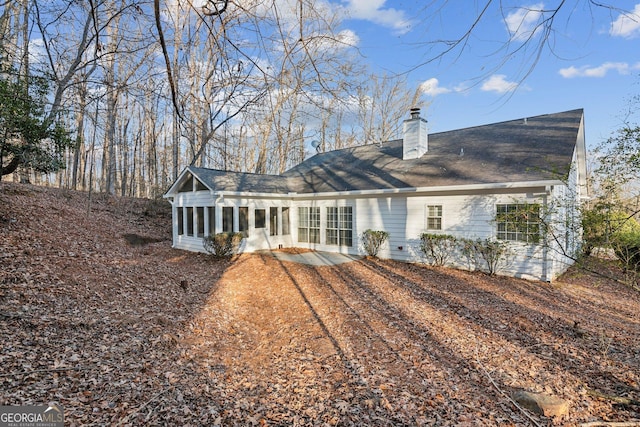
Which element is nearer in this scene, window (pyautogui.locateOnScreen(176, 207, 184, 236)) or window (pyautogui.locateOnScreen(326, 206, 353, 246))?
window (pyautogui.locateOnScreen(326, 206, 353, 246))

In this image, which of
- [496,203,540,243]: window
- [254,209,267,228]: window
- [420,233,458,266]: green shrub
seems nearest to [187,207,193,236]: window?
[254,209,267,228]: window

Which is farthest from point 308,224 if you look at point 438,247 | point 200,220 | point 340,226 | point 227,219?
point 438,247

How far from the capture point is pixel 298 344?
4.78 meters

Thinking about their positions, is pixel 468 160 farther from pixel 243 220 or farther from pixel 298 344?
pixel 298 344

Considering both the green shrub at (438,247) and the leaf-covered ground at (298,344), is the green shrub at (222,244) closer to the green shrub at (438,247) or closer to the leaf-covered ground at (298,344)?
the leaf-covered ground at (298,344)

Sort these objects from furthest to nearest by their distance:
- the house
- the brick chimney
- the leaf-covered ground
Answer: the brick chimney
the house
the leaf-covered ground

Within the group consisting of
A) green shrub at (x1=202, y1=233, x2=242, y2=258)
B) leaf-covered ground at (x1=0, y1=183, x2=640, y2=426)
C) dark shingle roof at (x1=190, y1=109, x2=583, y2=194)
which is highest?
dark shingle roof at (x1=190, y1=109, x2=583, y2=194)

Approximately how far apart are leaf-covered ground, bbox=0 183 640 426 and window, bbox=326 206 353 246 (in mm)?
3569

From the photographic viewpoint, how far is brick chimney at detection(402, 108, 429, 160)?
11805 millimetres

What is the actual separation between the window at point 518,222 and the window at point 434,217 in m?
1.61

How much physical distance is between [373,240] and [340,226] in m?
1.59

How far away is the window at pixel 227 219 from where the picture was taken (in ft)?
36.9

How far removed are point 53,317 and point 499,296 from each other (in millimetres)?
8206

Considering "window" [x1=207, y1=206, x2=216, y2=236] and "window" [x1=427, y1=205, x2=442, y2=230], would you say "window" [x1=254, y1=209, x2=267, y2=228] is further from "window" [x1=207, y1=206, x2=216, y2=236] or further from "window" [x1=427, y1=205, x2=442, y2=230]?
"window" [x1=427, y1=205, x2=442, y2=230]
